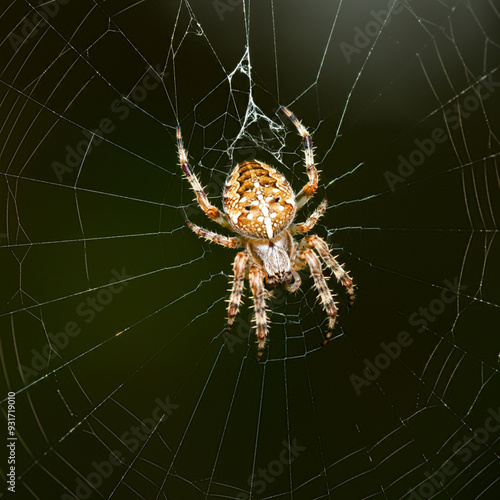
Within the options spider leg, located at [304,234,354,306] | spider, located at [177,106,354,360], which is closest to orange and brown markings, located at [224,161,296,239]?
spider, located at [177,106,354,360]

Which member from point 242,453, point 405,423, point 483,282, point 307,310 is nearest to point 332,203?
point 307,310

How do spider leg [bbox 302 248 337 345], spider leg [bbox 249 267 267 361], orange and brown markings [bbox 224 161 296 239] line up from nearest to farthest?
1. orange and brown markings [bbox 224 161 296 239]
2. spider leg [bbox 249 267 267 361]
3. spider leg [bbox 302 248 337 345]

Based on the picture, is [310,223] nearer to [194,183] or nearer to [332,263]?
[332,263]

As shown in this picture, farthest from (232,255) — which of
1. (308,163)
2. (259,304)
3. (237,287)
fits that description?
(308,163)

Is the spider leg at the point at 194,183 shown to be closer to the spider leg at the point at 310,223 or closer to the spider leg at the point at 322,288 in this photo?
the spider leg at the point at 310,223

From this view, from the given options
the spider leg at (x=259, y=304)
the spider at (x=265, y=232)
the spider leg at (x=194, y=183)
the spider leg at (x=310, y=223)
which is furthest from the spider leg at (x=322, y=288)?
the spider leg at (x=194, y=183)

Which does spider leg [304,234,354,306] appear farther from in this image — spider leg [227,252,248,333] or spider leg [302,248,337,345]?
spider leg [227,252,248,333]

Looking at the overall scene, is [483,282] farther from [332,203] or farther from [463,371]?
[332,203]
